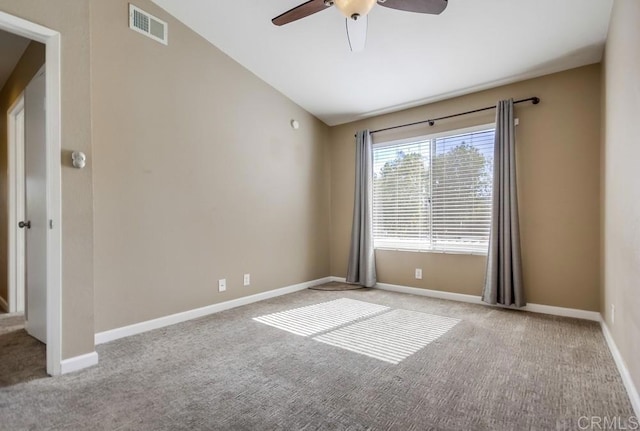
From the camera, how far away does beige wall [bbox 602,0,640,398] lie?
1808mm

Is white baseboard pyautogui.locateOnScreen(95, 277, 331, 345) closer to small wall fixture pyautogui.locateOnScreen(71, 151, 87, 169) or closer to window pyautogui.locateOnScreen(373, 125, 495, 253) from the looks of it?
small wall fixture pyautogui.locateOnScreen(71, 151, 87, 169)

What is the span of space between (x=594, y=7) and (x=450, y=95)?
1.59 metres

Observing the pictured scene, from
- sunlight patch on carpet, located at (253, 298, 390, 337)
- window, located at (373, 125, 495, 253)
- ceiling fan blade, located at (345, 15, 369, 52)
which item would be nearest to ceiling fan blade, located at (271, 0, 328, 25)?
ceiling fan blade, located at (345, 15, 369, 52)

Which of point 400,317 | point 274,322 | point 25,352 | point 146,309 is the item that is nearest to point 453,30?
point 400,317

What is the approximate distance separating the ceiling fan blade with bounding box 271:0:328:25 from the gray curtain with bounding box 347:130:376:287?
8.59 ft

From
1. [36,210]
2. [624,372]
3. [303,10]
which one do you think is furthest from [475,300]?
[36,210]

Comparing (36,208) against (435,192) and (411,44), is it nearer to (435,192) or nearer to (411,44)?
(411,44)

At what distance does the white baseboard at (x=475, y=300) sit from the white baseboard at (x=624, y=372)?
0.46 metres

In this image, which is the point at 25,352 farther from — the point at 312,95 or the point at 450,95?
the point at 450,95

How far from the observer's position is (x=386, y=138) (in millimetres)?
4711

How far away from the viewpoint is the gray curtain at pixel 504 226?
3516 millimetres

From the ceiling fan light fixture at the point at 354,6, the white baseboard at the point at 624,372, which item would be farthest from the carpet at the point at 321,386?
the ceiling fan light fixture at the point at 354,6

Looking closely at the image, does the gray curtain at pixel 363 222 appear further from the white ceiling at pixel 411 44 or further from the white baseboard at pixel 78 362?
the white baseboard at pixel 78 362

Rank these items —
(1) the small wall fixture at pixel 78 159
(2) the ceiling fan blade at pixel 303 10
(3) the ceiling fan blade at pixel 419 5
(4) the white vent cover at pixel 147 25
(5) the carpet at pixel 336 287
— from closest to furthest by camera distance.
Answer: (3) the ceiling fan blade at pixel 419 5 → (2) the ceiling fan blade at pixel 303 10 → (1) the small wall fixture at pixel 78 159 → (4) the white vent cover at pixel 147 25 → (5) the carpet at pixel 336 287
